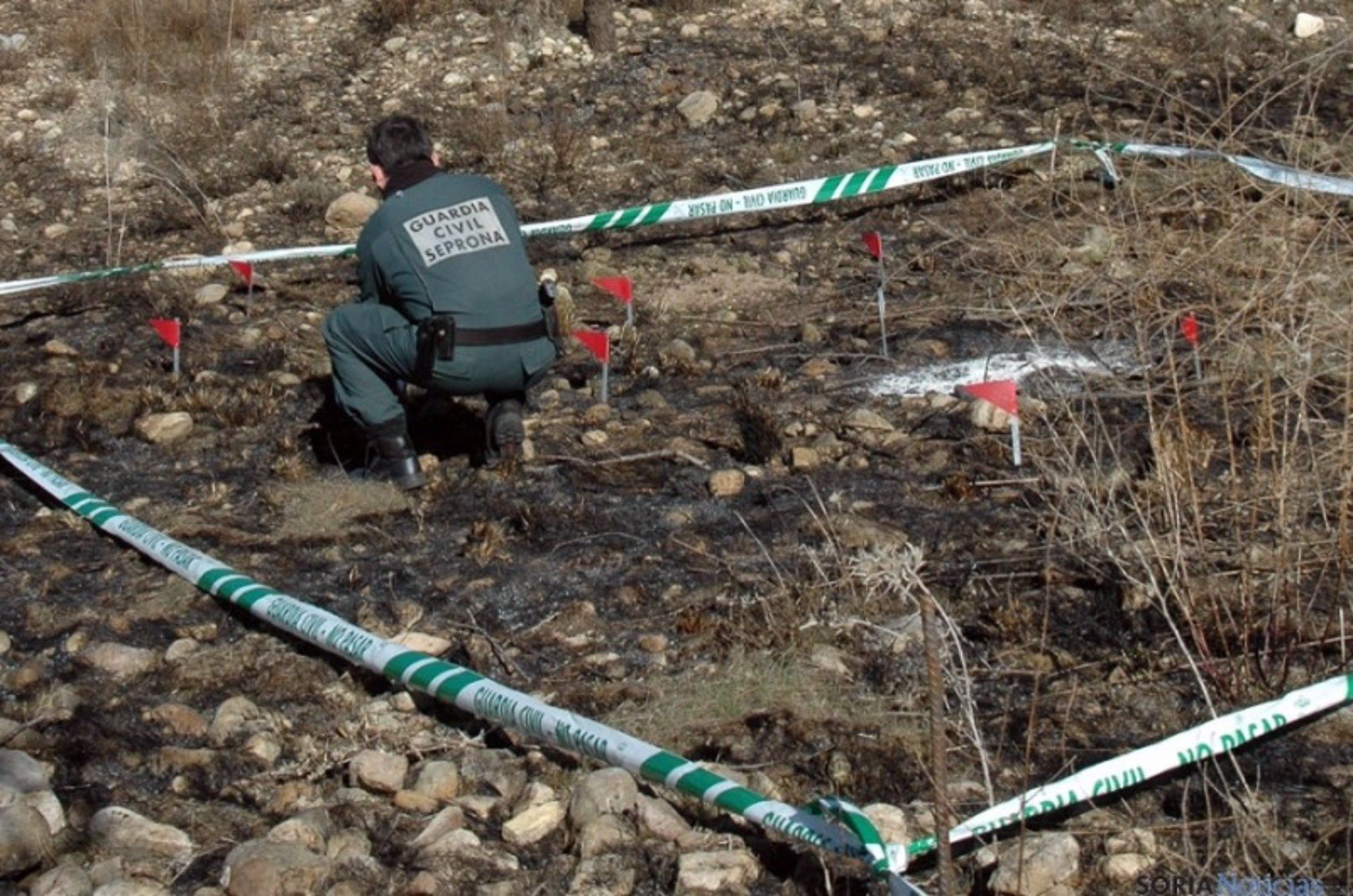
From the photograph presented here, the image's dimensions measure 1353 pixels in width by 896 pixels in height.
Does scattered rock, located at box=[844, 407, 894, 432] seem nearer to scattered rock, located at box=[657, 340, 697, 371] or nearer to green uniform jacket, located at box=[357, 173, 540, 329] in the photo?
scattered rock, located at box=[657, 340, 697, 371]

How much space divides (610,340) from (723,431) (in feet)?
3.21

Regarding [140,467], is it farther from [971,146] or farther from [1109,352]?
[971,146]

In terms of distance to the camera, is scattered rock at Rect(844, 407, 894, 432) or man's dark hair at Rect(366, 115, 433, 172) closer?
man's dark hair at Rect(366, 115, 433, 172)

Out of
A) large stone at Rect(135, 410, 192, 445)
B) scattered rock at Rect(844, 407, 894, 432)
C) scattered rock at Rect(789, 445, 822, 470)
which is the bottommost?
scattered rock at Rect(844, 407, 894, 432)

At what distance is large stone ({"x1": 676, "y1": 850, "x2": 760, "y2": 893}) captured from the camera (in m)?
3.26

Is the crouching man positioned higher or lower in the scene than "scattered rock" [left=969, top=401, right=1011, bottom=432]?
higher

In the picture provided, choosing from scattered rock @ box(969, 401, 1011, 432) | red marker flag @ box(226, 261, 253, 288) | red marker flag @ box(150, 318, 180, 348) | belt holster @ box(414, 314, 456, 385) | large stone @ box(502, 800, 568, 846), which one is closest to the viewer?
large stone @ box(502, 800, 568, 846)

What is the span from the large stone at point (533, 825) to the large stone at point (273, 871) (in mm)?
373

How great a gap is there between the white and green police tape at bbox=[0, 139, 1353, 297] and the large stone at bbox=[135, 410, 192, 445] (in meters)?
1.20

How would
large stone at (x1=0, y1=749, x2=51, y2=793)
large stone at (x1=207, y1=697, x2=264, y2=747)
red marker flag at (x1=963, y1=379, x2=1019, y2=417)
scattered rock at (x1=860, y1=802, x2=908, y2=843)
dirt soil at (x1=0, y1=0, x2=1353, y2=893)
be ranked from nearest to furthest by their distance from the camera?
scattered rock at (x1=860, y1=802, x2=908, y2=843) < large stone at (x1=0, y1=749, x2=51, y2=793) < dirt soil at (x1=0, y1=0, x2=1353, y2=893) < large stone at (x1=207, y1=697, x2=264, y2=747) < red marker flag at (x1=963, y1=379, x2=1019, y2=417)

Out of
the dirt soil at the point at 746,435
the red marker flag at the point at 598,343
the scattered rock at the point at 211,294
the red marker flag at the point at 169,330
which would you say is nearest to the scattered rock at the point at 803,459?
the dirt soil at the point at 746,435

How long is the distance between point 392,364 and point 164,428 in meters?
1.00

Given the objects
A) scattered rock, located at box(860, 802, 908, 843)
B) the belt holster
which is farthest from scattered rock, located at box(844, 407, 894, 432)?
scattered rock, located at box(860, 802, 908, 843)

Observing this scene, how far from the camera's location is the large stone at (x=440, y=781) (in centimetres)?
369
